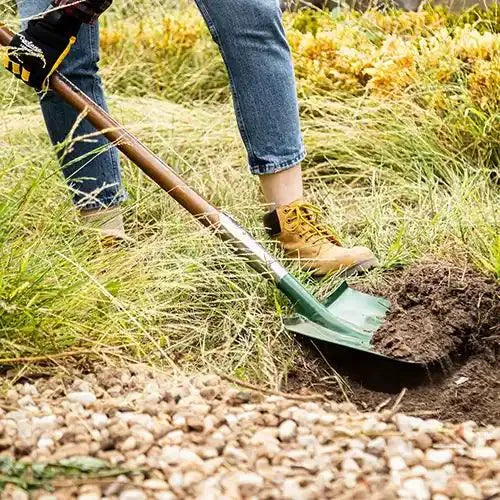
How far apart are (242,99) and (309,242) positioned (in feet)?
1.42

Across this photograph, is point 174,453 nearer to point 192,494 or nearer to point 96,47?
point 192,494

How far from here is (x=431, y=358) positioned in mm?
2248

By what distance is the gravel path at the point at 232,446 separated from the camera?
150 centimetres

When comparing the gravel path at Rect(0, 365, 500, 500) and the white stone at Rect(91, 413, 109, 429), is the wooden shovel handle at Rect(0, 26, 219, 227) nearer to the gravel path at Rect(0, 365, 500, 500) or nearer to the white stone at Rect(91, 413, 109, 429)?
the gravel path at Rect(0, 365, 500, 500)

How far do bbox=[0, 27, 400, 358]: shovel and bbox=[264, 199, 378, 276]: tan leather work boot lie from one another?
0.15 m

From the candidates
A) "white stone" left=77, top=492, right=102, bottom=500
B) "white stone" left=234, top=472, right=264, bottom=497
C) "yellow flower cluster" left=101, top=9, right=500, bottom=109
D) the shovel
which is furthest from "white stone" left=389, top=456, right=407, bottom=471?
"yellow flower cluster" left=101, top=9, right=500, bottom=109

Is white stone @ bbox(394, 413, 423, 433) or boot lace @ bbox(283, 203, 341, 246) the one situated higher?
boot lace @ bbox(283, 203, 341, 246)

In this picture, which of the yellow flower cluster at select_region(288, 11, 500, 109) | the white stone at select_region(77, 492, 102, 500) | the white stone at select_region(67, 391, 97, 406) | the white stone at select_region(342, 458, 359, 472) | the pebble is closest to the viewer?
the white stone at select_region(77, 492, 102, 500)

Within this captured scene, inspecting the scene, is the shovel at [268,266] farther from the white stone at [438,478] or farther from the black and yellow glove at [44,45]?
the white stone at [438,478]

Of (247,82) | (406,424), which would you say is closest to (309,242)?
(247,82)

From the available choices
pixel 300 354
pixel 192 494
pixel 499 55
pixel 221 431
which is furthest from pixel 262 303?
pixel 499 55

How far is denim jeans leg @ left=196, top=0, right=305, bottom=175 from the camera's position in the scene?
239 centimetres

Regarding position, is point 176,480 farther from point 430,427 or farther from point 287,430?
point 430,427

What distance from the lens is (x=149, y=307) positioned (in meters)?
2.38
